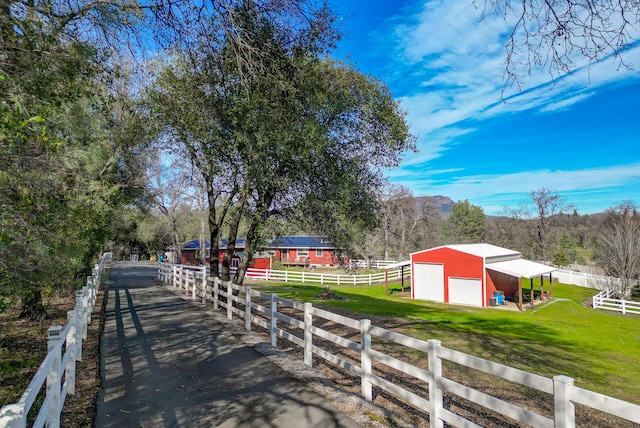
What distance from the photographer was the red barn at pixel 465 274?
26984mm

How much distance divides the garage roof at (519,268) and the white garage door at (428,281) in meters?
3.73

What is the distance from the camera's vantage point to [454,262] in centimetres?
2852

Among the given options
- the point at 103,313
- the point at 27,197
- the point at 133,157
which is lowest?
the point at 103,313

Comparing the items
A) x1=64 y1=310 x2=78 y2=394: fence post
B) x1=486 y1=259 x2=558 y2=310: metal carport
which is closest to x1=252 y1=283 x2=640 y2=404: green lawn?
x1=486 y1=259 x2=558 y2=310: metal carport

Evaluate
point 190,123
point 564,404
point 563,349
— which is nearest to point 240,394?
point 564,404

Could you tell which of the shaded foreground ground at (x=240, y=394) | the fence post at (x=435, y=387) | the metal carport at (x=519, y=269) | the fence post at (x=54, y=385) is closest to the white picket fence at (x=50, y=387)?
the fence post at (x=54, y=385)

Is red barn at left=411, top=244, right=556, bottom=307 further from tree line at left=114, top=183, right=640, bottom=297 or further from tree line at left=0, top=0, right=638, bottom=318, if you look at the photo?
tree line at left=0, top=0, right=638, bottom=318

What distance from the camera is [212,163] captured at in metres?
10.4

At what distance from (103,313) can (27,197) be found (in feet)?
28.8

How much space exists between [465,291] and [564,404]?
86.9ft

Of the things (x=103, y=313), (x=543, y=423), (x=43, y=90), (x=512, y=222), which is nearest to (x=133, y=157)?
(x=103, y=313)

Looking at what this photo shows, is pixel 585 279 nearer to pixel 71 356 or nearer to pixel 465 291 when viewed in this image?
pixel 465 291

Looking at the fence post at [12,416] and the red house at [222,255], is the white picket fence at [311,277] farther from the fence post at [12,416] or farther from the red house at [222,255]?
the fence post at [12,416]

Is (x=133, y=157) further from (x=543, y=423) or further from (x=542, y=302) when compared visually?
(x=542, y=302)
